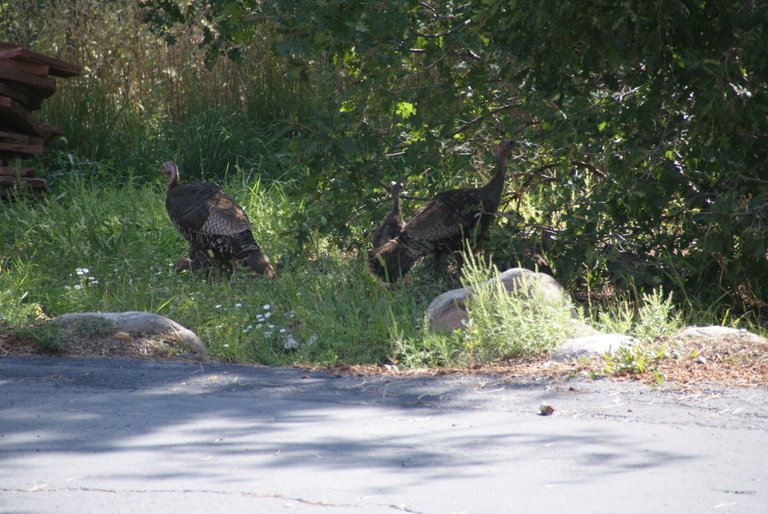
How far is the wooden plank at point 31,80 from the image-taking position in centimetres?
1143

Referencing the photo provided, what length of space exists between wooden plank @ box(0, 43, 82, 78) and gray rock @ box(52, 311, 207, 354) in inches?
216

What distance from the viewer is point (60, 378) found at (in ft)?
18.8

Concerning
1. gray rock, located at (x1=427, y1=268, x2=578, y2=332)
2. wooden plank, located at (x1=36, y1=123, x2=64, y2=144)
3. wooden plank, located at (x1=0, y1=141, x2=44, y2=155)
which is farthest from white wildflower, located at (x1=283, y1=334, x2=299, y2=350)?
wooden plank, located at (x1=36, y1=123, x2=64, y2=144)

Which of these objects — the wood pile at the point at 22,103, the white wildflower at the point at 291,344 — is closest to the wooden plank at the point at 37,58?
the wood pile at the point at 22,103

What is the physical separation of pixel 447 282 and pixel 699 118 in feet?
8.58

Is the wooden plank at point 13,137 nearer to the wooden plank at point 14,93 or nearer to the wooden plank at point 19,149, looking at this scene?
the wooden plank at point 19,149

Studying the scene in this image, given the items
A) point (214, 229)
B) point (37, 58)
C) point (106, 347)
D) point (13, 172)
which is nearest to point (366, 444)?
point (106, 347)

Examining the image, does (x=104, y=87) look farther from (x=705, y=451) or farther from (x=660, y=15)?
(x=705, y=451)

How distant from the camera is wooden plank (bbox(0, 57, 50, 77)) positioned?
11.4m

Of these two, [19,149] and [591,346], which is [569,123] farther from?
[19,149]

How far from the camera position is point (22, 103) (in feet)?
38.9

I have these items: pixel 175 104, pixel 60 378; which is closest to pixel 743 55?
pixel 60 378

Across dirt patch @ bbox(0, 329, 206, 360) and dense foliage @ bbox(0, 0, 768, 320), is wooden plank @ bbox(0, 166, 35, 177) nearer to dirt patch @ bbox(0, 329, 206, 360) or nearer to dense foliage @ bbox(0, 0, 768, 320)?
dense foliage @ bbox(0, 0, 768, 320)

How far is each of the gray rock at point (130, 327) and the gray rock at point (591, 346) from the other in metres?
2.27
